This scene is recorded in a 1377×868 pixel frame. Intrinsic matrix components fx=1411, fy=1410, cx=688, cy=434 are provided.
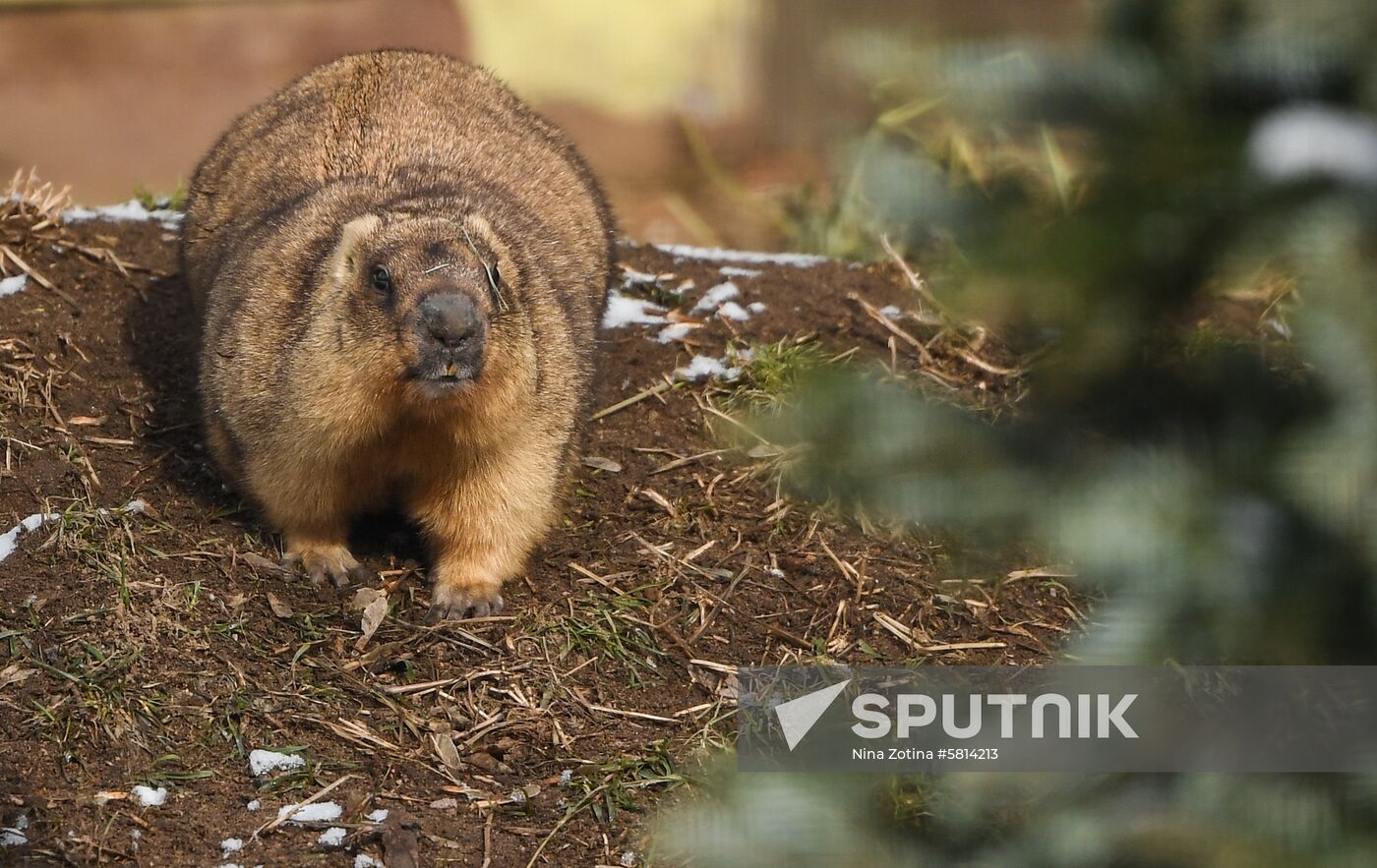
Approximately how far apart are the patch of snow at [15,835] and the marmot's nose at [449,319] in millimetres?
2018

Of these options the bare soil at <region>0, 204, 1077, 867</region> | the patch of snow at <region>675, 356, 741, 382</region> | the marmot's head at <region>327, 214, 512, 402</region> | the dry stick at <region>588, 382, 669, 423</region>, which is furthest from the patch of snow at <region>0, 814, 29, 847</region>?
the patch of snow at <region>675, 356, 741, 382</region>

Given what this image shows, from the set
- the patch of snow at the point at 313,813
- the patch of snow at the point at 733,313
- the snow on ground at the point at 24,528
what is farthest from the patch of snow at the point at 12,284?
the patch of snow at the point at 313,813

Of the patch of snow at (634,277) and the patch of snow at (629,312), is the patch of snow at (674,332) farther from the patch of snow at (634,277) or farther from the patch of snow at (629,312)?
the patch of snow at (634,277)

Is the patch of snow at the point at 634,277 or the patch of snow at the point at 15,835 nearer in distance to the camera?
the patch of snow at the point at 15,835

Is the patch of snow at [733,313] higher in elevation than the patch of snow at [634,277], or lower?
lower

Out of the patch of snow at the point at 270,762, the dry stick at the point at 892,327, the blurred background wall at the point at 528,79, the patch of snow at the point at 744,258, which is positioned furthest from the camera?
the blurred background wall at the point at 528,79

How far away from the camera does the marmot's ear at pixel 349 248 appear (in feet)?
17.5

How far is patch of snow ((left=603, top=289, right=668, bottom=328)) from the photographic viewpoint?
24.7 ft

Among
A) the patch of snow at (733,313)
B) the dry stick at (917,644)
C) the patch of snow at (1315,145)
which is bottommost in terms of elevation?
the dry stick at (917,644)

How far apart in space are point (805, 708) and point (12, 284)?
4.62 meters

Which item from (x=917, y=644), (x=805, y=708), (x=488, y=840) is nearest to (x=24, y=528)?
(x=488, y=840)

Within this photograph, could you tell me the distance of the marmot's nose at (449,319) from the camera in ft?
16.4

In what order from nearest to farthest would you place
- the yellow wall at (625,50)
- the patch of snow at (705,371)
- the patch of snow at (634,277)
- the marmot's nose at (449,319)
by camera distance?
the marmot's nose at (449,319)
the patch of snow at (705,371)
the patch of snow at (634,277)
the yellow wall at (625,50)

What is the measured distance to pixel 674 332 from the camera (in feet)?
24.1
